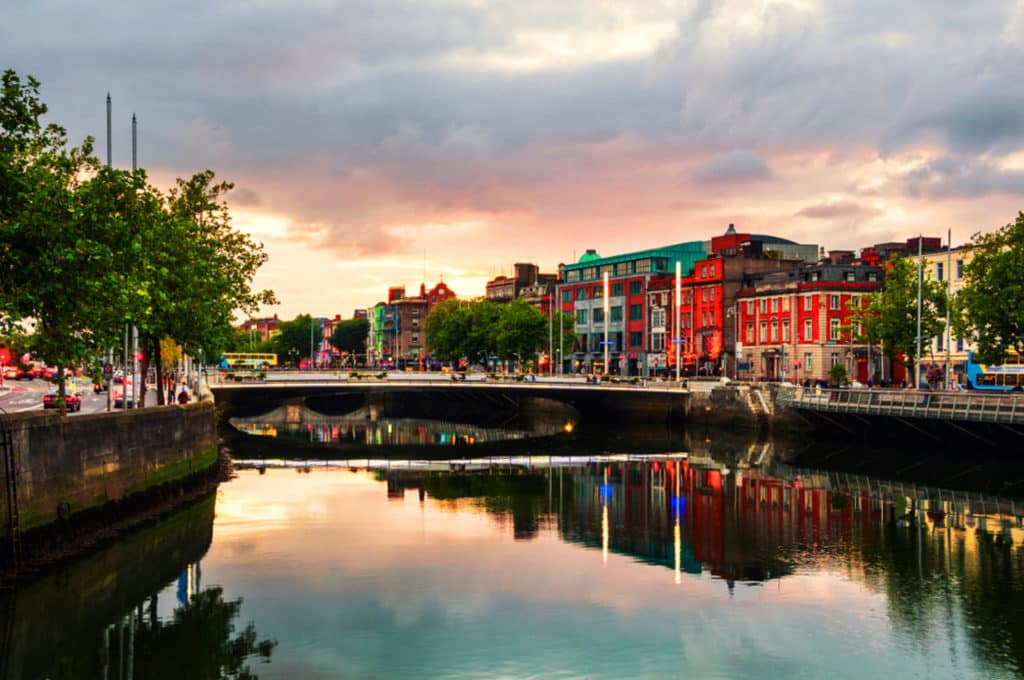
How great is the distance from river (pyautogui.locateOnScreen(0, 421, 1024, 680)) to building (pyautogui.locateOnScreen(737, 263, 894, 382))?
74.2m

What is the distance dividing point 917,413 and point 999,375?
2758 centimetres

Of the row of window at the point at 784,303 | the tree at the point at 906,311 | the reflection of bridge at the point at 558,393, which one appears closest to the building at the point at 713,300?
the row of window at the point at 784,303

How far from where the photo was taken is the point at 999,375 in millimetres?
94938

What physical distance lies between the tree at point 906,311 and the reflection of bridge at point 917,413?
12.3 metres

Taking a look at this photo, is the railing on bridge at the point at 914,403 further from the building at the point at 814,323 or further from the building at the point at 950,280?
the building at the point at 814,323

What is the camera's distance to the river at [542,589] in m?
27.7

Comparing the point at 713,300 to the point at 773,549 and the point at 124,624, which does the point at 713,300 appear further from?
the point at 124,624

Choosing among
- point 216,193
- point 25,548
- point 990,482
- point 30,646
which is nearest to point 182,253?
point 216,193

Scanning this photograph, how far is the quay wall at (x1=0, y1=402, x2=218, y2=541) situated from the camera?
33.1m

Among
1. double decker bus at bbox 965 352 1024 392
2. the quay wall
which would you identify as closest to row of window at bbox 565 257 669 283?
double decker bus at bbox 965 352 1024 392

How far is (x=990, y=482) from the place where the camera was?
6022cm

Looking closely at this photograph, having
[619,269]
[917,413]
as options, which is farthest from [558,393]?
[619,269]

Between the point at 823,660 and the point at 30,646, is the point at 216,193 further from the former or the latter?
the point at 823,660

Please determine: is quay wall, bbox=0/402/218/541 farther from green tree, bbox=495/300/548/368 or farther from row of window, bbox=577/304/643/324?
row of window, bbox=577/304/643/324
